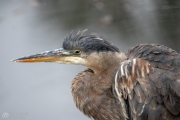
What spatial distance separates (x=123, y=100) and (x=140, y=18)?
8.50 ft

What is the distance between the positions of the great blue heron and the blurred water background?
3.42ft

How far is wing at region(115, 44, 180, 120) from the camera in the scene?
91.6 inches

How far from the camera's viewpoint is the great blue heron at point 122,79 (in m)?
2.35

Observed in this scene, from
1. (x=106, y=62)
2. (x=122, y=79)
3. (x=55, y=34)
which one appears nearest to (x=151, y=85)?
(x=122, y=79)

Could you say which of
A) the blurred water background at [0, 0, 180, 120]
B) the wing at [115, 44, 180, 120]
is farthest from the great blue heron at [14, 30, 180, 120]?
the blurred water background at [0, 0, 180, 120]

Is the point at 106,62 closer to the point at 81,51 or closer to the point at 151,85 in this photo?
the point at 81,51

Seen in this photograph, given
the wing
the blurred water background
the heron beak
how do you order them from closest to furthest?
the wing, the heron beak, the blurred water background

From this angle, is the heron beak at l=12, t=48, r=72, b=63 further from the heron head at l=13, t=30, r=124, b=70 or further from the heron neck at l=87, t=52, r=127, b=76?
the heron neck at l=87, t=52, r=127, b=76

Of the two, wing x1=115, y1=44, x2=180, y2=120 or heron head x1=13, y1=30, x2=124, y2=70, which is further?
heron head x1=13, y1=30, x2=124, y2=70

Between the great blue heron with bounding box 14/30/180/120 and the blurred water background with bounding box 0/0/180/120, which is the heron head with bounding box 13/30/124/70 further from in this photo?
the blurred water background with bounding box 0/0/180/120

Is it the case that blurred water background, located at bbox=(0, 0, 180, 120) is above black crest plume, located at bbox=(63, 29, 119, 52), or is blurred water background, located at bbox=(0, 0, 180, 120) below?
above

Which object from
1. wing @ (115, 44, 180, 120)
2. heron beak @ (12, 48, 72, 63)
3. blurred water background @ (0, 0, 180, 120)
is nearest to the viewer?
wing @ (115, 44, 180, 120)

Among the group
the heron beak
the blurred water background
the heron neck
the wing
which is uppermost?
the blurred water background

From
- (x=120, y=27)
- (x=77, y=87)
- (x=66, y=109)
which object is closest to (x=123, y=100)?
(x=77, y=87)
